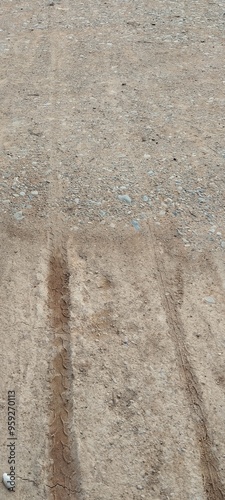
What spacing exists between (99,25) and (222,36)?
1.66m

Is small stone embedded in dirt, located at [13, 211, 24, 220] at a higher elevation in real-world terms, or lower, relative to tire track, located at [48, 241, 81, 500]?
higher

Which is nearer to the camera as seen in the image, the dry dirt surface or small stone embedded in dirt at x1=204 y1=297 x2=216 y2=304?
the dry dirt surface

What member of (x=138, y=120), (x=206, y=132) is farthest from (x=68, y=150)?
(x=206, y=132)

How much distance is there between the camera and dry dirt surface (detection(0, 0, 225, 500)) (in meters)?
3.64

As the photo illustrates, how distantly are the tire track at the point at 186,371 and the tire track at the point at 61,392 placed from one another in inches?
29.1

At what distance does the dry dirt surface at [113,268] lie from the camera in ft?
12.0

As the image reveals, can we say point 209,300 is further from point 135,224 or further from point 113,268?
point 135,224

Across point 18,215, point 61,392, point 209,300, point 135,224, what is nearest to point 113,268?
point 135,224

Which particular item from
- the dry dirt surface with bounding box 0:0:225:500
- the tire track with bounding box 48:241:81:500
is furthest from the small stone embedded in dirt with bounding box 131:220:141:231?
the tire track with bounding box 48:241:81:500

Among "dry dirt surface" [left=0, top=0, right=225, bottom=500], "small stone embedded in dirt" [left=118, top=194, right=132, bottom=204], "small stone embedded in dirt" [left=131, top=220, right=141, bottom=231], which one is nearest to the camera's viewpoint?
"dry dirt surface" [left=0, top=0, right=225, bottom=500]

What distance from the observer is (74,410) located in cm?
385

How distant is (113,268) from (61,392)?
118 centimetres

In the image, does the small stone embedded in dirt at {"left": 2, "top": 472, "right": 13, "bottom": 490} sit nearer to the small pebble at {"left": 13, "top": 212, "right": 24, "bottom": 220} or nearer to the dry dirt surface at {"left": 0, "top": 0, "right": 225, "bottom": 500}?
the dry dirt surface at {"left": 0, "top": 0, "right": 225, "bottom": 500}

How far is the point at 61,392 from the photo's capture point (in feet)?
13.0
